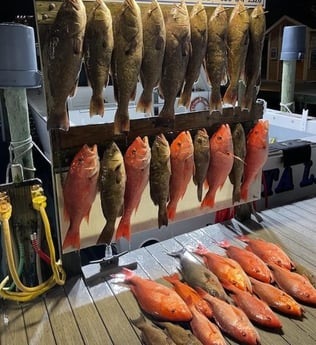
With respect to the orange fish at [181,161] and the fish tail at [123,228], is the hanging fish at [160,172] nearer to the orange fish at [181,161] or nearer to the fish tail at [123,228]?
the orange fish at [181,161]

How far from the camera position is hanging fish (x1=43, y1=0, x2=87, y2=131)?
158 centimetres

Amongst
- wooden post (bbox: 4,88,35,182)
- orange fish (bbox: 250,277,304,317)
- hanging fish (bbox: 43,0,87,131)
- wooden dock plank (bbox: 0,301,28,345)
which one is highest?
hanging fish (bbox: 43,0,87,131)

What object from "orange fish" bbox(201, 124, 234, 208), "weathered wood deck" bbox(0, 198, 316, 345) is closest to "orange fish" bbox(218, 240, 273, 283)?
"weathered wood deck" bbox(0, 198, 316, 345)

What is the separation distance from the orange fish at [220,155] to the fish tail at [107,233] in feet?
2.28

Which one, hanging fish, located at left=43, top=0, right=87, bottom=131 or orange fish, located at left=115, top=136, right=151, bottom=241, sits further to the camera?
orange fish, located at left=115, top=136, right=151, bottom=241

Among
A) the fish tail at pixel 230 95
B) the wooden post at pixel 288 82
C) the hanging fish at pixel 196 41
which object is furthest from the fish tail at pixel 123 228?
the wooden post at pixel 288 82

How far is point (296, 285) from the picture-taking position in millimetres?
1941

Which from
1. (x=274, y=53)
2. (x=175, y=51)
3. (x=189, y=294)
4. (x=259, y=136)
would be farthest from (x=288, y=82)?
(x=274, y=53)

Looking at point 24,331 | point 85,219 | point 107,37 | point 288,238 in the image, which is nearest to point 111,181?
point 85,219

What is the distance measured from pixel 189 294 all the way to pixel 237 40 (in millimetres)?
1393

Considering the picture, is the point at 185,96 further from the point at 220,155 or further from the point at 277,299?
the point at 277,299

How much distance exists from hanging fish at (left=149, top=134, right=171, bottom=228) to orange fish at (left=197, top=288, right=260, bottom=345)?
0.55 m

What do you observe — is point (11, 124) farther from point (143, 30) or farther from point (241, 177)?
point (241, 177)

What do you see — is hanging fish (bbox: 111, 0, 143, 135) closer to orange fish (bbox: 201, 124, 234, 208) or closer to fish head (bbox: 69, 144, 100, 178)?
fish head (bbox: 69, 144, 100, 178)
